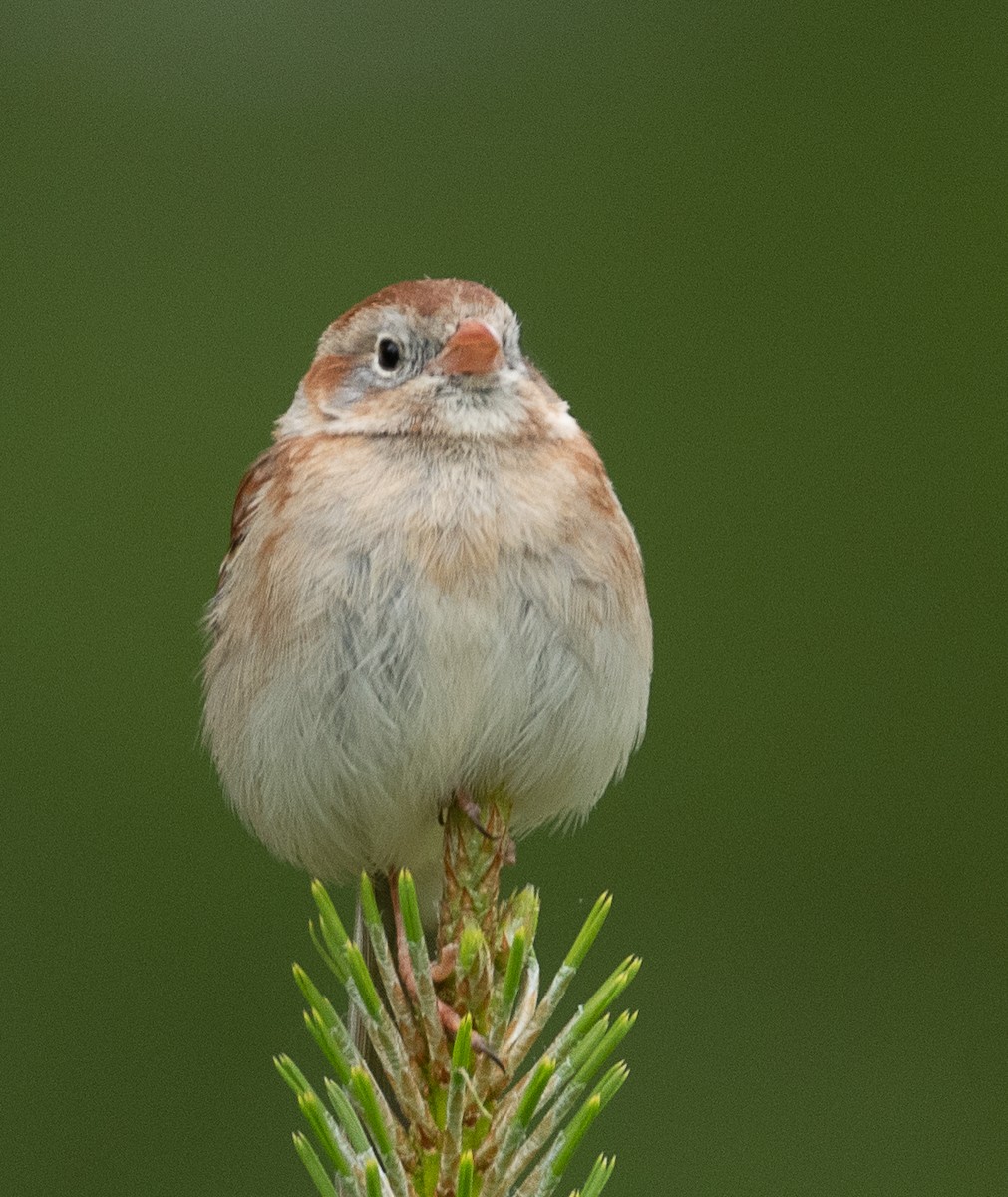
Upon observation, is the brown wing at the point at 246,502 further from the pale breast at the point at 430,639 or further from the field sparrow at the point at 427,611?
the pale breast at the point at 430,639

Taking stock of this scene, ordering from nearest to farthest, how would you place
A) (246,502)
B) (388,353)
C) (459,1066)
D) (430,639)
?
(459,1066), (430,639), (388,353), (246,502)

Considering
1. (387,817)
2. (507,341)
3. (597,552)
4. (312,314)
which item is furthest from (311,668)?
(312,314)

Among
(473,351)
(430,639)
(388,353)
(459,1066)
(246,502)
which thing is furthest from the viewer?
(246,502)

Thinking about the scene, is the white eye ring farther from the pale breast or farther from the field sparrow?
the pale breast

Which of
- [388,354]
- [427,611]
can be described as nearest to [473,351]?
[388,354]

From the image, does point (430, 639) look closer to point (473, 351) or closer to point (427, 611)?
point (427, 611)

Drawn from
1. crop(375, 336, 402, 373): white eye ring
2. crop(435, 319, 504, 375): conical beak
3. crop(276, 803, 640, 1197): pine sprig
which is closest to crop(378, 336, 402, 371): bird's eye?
crop(375, 336, 402, 373): white eye ring

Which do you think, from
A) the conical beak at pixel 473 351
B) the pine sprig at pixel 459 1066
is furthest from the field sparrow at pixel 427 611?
the pine sprig at pixel 459 1066

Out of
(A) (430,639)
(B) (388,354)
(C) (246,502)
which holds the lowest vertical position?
(A) (430,639)
